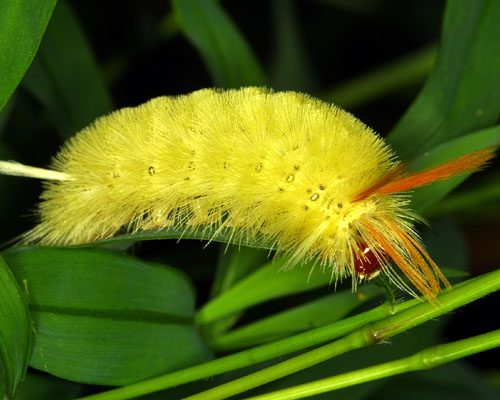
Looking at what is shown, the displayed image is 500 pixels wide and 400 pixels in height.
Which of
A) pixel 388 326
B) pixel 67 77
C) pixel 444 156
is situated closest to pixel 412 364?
A: pixel 388 326

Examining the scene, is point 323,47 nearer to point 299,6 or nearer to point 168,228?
point 299,6

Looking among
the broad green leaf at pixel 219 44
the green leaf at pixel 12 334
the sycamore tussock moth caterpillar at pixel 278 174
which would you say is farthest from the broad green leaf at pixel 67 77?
the green leaf at pixel 12 334

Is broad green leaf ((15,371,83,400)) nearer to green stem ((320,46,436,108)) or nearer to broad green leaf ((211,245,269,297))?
broad green leaf ((211,245,269,297))

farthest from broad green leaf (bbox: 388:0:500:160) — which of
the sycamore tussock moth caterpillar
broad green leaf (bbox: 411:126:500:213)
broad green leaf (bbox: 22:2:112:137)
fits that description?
broad green leaf (bbox: 22:2:112:137)

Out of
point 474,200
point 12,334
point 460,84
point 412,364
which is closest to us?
point 412,364

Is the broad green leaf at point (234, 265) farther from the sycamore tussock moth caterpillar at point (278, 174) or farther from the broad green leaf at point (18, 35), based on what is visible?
the broad green leaf at point (18, 35)

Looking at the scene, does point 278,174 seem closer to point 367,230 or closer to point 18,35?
point 367,230
